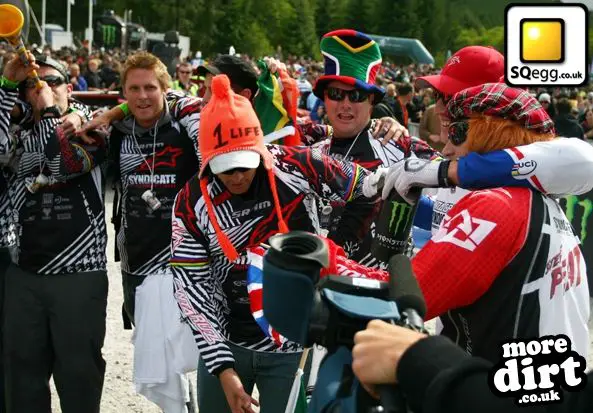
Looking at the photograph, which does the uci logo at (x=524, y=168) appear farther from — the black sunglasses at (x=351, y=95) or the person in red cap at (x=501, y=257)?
the black sunglasses at (x=351, y=95)

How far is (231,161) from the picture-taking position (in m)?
3.26

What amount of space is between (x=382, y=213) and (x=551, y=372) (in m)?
1.07

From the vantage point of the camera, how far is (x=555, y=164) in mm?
2334

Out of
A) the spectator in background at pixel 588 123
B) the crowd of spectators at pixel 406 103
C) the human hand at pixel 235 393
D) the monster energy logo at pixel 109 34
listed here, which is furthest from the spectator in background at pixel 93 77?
the monster energy logo at pixel 109 34

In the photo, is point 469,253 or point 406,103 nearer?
point 469,253

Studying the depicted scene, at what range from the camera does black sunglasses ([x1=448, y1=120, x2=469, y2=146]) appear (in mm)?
2471

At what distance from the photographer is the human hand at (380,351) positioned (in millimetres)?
1559

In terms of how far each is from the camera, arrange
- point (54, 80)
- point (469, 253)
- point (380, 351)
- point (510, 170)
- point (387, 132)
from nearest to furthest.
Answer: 1. point (380, 351)
2. point (469, 253)
3. point (510, 170)
4. point (387, 132)
5. point (54, 80)

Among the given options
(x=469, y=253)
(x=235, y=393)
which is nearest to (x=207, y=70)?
(x=235, y=393)

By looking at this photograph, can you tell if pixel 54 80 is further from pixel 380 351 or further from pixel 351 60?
pixel 380 351

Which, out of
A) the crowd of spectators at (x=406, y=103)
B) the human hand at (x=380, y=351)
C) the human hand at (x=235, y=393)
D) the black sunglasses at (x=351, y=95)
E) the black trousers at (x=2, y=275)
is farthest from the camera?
the crowd of spectators at (x=406, y=103)

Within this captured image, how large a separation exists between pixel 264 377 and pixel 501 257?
1579mm

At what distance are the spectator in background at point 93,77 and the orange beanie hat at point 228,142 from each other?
18404 mm

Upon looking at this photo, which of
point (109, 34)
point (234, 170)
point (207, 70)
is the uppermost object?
point (109, 34)
